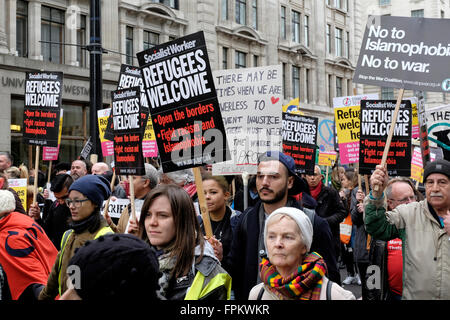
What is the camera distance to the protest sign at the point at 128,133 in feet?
19.2

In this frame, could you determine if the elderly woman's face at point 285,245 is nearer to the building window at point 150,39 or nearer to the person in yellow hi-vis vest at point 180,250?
the person in yellow hi-vis vest at point 180,250

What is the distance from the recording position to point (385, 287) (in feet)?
15.0

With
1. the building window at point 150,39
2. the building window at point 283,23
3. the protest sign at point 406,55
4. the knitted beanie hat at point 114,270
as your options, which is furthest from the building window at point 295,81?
the knitted beanie hat at point 114,270

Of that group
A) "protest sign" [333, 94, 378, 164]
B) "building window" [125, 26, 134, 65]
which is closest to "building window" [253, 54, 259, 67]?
"building window" [125, 26, 134, 65]

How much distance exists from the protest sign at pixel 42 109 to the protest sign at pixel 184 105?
4264 millimetres

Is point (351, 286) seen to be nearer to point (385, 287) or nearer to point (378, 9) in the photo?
point (385, 287)

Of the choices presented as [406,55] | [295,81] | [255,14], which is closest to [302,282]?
[406,55]

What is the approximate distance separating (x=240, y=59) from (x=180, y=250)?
2828 cm

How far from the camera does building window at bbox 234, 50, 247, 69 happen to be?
100 ft

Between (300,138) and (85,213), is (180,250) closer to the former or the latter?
(85,213)

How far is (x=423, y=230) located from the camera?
3.93m

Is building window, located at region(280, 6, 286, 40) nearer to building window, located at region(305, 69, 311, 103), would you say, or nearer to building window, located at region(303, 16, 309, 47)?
building window, located at region(303, 16, 309, 47)

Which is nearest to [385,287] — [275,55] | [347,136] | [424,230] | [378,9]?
[424,230]

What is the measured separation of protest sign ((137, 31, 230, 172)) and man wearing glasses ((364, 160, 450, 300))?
112 centimetres
